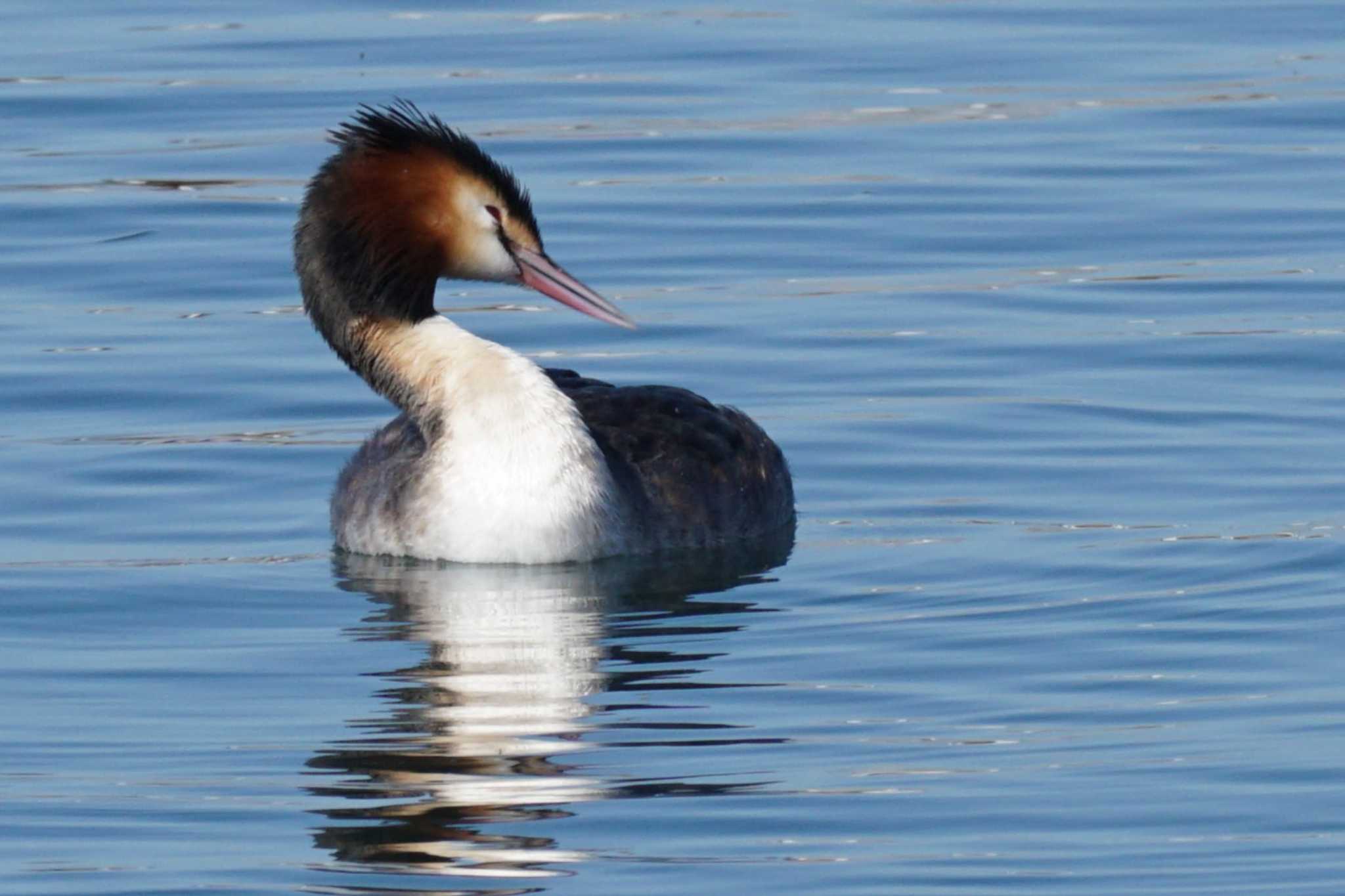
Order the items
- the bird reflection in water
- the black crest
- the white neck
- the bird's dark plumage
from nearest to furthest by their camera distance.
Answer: the bird reflection in water, the white neck, the black crest, the bird's dark plumage

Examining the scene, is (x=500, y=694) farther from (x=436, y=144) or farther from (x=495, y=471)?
(x=436, y=144)

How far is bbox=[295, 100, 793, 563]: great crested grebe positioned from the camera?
32.9 feet

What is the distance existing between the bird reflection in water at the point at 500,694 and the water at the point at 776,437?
22 millimetres

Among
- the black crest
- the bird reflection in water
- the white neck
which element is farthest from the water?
the black crest

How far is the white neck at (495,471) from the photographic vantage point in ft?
32.8

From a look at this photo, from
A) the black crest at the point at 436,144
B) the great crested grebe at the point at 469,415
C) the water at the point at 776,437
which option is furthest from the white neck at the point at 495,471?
the black crest at the point at 436,144

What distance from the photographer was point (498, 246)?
10328mm

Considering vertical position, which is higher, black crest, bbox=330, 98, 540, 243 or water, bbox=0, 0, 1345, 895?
black crest, bbox=330, 98, 540, 243

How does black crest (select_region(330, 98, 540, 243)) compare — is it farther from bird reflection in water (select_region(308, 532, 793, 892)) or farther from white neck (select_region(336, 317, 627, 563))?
bird reflection in water (select_region(308, 532, 793, 892))

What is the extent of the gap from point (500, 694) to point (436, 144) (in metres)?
2.37

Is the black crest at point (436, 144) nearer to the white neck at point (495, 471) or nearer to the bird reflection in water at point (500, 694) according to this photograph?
the white neck at point (495, 471)

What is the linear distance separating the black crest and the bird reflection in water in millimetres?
1198

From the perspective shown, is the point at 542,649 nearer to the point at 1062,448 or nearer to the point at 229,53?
the point at 1062,448

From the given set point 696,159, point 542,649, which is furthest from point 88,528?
point 696,159
